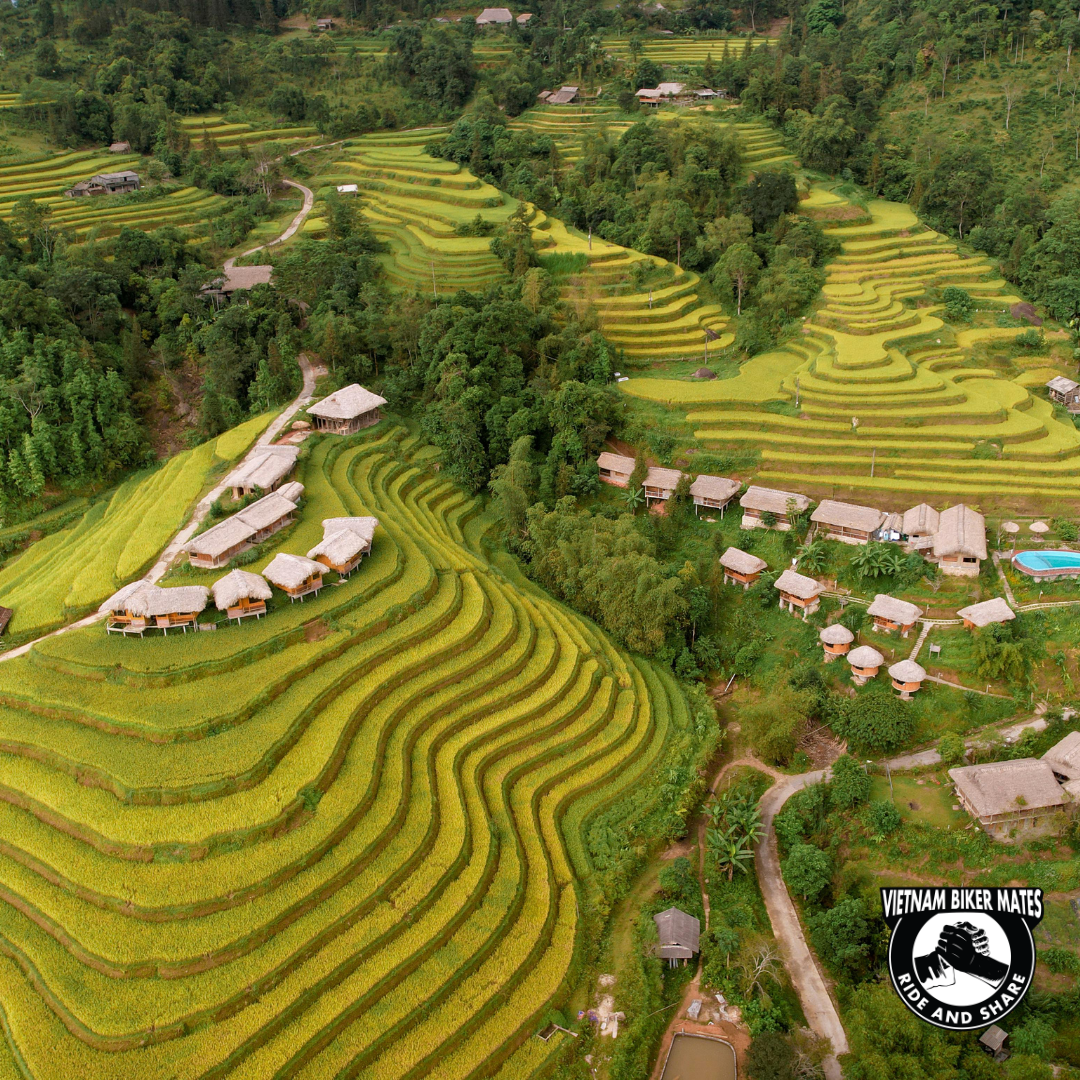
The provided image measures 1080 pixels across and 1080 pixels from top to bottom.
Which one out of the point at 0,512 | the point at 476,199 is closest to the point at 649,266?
the point at 476,199

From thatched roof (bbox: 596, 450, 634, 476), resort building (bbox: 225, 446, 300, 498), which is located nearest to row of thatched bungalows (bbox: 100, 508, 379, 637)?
resort building (bbox: 225, 446, 300, 498)

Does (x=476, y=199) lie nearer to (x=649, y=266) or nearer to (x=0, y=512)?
(x=649, y=266)

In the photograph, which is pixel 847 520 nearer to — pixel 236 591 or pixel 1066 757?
pixel 1066 757

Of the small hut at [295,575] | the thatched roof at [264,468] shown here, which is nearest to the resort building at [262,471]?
the thatched roof at [264,468]

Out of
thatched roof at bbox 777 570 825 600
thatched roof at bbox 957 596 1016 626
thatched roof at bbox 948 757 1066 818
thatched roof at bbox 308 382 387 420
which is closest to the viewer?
thatched roof at bbox 948 757 1066 818

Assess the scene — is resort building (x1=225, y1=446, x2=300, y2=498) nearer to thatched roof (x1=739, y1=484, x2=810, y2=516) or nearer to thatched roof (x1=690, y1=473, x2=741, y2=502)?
thatched roof (x1=690, y1=473, x2=741, y2=502)

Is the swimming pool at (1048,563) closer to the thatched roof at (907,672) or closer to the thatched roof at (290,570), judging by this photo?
the thatched roof at (907,672)

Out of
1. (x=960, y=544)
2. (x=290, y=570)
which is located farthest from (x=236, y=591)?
(x=960, y=544)
